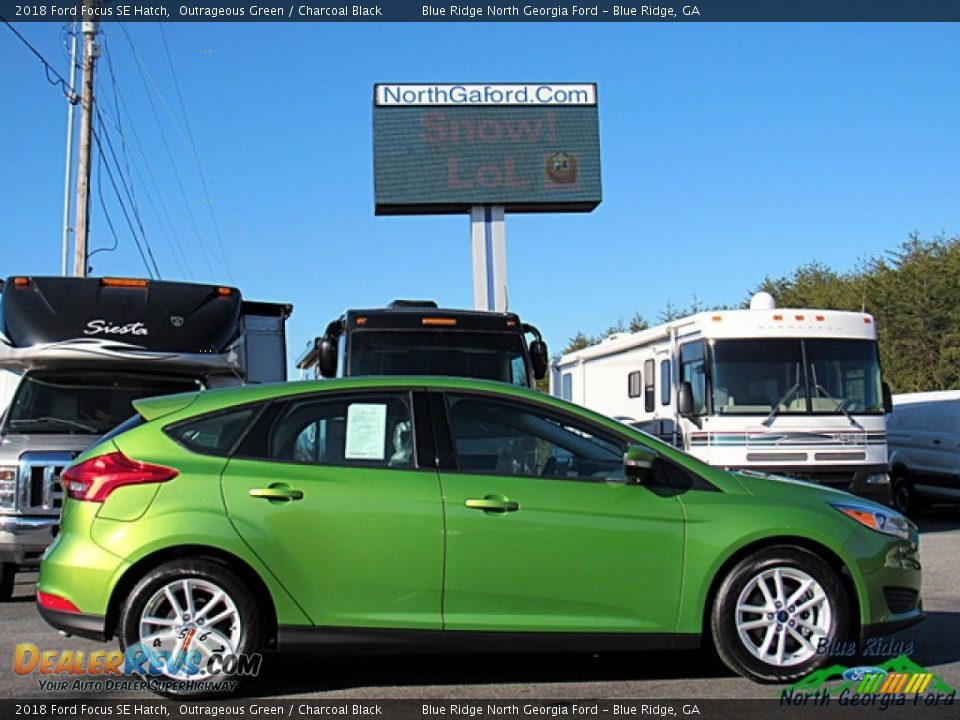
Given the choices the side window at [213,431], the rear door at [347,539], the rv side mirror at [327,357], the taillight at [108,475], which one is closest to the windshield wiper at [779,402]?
the rv side mirror at [327,357]

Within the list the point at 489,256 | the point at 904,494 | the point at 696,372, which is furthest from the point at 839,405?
the point at 489,256

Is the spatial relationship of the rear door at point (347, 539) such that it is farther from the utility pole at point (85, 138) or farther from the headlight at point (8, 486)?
the utility pole at point (85, 138)

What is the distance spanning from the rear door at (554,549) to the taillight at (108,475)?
1.54 meters

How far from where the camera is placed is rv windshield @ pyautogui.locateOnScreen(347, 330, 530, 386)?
11.8 metres

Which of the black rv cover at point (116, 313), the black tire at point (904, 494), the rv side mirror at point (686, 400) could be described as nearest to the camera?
the black rv cover at point (116, 313)

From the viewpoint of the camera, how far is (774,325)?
1353cm

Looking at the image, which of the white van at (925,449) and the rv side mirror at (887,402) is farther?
the white van at (925,449)

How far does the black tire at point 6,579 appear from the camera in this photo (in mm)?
9633

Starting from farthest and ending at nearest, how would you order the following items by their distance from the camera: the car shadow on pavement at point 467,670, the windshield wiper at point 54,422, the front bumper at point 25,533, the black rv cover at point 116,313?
the black rv cover at point 116,313 < the windshield wiper at point 54,422 < the front bumper at point 25,533 < the car shadow on pavement at point 467,670

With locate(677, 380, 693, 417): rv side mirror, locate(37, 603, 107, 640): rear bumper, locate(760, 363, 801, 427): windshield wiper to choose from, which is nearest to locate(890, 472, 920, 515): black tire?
locate(760, 363, 801, 427): windshield wiper

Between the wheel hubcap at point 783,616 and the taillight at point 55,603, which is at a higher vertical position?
the taillight at point 55,603

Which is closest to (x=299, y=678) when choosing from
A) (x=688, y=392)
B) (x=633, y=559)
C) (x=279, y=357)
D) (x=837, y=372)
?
(x=633, y=559)

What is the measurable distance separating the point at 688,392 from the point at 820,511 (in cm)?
714

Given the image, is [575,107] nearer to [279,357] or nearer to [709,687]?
[279,357]
